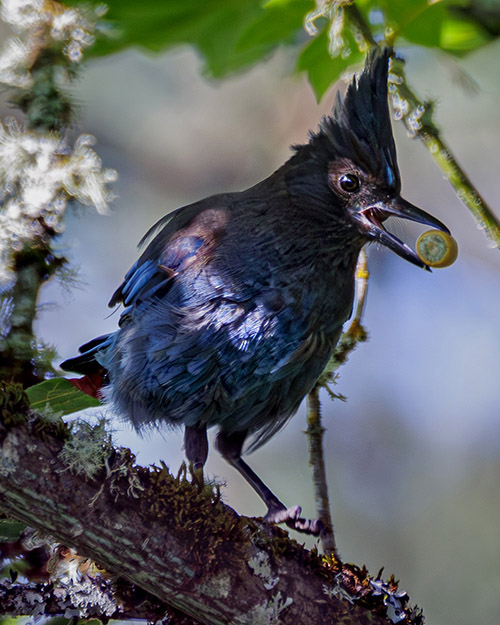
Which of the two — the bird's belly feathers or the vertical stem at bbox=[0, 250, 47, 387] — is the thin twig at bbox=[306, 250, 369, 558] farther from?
the vertical stem at bbox=[0, 250, 47, 387]

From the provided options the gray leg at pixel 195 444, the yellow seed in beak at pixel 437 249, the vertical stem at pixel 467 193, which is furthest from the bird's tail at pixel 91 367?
the vertical stem at pixel 467 193

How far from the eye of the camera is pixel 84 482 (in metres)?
1.42

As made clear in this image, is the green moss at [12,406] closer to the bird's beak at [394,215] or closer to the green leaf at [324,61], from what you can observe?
the bird's beak at [394,215]

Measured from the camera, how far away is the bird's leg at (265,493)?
1.88m

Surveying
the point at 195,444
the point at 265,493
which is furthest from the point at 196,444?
the point at 265,493

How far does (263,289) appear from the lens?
5.99ft

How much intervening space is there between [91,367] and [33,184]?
0.70 metres

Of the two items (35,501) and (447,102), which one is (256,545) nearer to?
(35,501)

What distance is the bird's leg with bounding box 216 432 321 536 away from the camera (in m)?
1.88

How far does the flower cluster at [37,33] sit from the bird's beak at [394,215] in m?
1.19

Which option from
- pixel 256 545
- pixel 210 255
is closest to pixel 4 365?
pixel 210 255

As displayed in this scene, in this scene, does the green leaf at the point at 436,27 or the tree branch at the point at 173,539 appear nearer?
the tree branch at the point at 173,539

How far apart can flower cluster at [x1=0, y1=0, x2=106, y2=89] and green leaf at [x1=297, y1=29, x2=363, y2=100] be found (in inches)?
29.0

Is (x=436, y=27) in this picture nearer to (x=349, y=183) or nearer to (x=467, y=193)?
(x=467, y=193)
